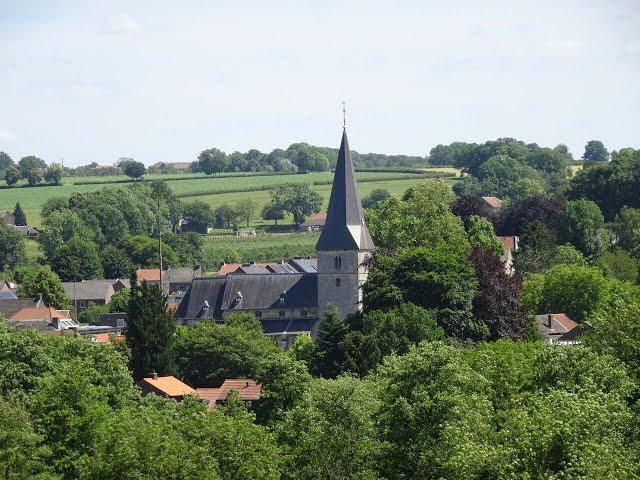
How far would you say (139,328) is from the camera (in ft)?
297

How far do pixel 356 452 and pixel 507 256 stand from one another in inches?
3022

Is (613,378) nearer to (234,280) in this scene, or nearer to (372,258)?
(372,258)

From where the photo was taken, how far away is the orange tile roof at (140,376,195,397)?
82375mm

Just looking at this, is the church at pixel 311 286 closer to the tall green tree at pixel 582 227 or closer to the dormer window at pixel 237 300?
the dormer window at pixel 237 300

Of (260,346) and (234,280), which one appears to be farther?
(234,280)

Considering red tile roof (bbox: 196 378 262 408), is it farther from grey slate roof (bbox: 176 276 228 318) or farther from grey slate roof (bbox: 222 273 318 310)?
grey slate roof (bbox: 176 276 228 318)

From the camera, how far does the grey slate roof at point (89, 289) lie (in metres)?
159

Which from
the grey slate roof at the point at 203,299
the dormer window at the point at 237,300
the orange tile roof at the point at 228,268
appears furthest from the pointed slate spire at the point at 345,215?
the orange tile roof at the point at 228,268

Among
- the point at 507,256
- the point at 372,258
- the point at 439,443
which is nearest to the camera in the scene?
the point at 439,443

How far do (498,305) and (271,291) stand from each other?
90.5 ft

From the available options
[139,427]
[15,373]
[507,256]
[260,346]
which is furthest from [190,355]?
[507,256]

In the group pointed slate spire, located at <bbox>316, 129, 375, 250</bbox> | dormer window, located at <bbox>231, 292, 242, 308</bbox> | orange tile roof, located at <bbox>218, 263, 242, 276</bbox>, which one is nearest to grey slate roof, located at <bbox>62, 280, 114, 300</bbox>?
orange tile roof, located at <bbox>218, 263, 242, 276</bbox>

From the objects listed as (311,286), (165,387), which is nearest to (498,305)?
(165,387)

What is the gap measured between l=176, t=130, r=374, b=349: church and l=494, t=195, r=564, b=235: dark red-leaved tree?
30827 mm
